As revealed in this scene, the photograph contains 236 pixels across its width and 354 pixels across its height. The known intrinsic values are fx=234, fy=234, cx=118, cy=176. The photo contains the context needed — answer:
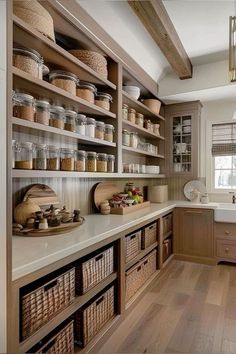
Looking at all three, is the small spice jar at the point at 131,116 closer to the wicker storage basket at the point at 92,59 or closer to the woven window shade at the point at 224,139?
the wicker storage basket at the point at 92,59

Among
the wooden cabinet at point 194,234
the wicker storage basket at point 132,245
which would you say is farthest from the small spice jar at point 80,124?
the wooden cabinet at point 194,234

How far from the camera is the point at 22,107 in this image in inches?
56.4

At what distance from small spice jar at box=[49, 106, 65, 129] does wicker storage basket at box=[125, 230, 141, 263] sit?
1162 millimetres

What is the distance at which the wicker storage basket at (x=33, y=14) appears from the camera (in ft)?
4.53

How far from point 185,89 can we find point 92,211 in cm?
223

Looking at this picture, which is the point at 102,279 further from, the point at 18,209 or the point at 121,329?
the point at 18,209

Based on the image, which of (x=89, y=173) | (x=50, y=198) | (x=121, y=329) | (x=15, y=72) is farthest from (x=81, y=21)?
(x=121, y=329)

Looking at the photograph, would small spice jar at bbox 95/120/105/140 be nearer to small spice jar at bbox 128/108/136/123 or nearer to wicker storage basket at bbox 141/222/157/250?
small spice jar at bbox 128/108/136/123

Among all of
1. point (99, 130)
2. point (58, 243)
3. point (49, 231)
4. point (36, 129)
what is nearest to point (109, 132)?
point (99, 130)

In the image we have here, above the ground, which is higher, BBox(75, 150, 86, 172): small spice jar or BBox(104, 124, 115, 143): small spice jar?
BBox(104, 124, 115, 143): small spice jar

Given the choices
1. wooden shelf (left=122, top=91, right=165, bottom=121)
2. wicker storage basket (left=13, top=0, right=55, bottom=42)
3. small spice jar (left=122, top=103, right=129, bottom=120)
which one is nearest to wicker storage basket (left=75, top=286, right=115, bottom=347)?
small spice jar (left=122, top=103, right=129, bottom=120)

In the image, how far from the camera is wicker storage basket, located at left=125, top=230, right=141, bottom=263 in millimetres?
2158

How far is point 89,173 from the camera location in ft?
6.66

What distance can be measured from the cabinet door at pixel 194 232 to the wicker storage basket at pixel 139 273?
0.86m
